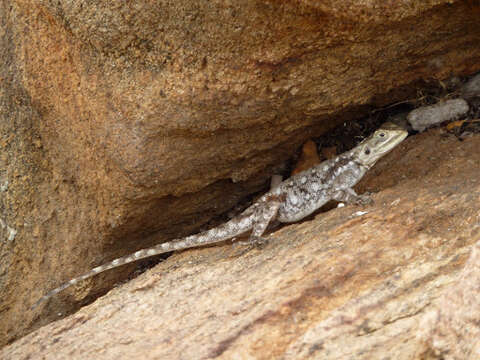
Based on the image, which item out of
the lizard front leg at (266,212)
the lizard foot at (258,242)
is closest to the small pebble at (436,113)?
the lizard front leg at (266,212)

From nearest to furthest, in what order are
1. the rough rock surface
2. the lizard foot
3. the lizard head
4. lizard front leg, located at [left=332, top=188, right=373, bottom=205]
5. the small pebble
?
the rough rock surface
lizard front leg, located at [left=332, top=188, right=373, bottom=205]
the lizard foot
the lizard head
the small pebble

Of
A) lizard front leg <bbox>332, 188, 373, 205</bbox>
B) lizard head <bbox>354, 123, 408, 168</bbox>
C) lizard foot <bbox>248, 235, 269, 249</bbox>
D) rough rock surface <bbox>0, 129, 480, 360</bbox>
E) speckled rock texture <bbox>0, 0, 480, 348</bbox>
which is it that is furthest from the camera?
lizard head <bbox>354, 123, 408, 168</bbox>

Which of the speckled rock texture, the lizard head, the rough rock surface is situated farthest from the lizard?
the rough rock surface

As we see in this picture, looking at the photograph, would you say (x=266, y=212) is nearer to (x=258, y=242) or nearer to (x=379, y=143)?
(x=258, y=242)

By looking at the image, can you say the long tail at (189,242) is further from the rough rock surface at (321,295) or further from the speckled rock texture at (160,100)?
the rough rock surface at (321,295)

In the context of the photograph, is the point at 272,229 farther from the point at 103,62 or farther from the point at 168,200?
the point at 103,62

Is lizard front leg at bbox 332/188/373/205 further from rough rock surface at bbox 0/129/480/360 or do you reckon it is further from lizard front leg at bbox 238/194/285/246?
lizard front leg at bbox 238/194/285/246

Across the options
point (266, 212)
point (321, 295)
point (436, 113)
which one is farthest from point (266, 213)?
point (436, 113)
